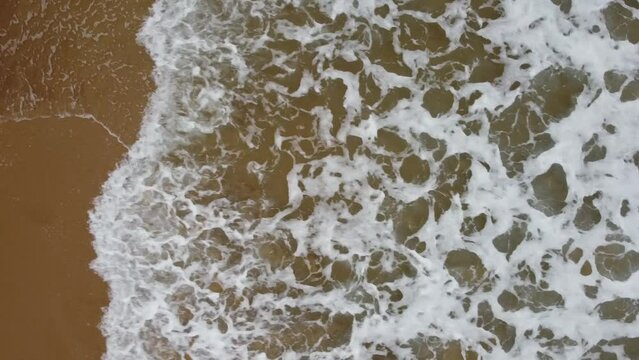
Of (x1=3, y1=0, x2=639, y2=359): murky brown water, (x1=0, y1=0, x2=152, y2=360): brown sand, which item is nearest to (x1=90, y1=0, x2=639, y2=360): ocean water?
(x1=3, y1=0, x2=639, y2=359): murky brown water

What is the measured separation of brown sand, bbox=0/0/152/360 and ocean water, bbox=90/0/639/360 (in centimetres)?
14

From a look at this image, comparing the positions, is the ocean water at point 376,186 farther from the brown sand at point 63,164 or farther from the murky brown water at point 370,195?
the brown sand at point 63,164

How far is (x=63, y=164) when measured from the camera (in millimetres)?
5453

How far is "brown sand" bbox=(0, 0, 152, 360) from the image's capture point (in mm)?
5414

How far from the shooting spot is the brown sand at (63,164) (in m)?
5.41

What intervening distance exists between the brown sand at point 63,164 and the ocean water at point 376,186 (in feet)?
0.45

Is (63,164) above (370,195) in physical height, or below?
above

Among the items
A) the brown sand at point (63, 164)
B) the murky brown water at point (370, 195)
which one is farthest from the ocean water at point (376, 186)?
the brown sand at point (63, 164)

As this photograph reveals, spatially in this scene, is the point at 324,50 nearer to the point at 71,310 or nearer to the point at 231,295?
the point at 231,295

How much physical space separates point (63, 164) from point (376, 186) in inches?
92.0

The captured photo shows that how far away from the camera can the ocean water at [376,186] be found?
17.7 feet

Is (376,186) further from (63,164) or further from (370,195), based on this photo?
(63,164)

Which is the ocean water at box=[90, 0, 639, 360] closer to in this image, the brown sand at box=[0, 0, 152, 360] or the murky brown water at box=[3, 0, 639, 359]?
the murky brown water at box=[3, 0, 639, 359]

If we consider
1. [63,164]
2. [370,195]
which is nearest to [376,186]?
[370,195]
